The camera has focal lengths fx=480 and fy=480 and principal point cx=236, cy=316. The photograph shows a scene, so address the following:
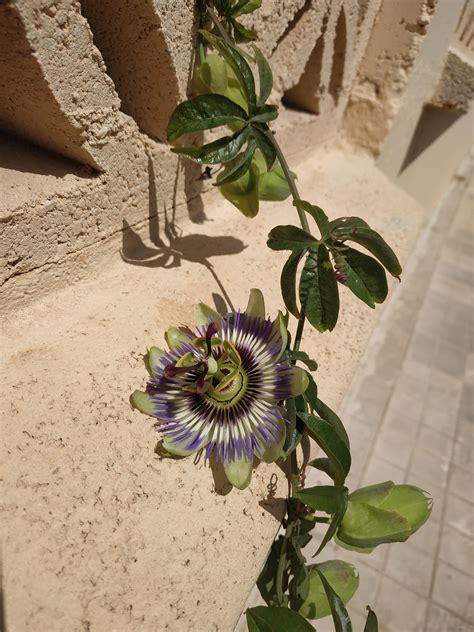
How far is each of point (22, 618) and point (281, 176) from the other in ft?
2.09

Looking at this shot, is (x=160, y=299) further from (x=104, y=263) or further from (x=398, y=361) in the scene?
(x=398, y=361)

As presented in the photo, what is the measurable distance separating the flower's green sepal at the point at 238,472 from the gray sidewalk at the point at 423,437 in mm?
1116

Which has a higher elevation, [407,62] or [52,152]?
[407,62]

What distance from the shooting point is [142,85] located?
0.70m

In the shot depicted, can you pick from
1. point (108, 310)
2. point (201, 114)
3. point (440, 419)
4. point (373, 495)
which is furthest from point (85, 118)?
point (440, 419)

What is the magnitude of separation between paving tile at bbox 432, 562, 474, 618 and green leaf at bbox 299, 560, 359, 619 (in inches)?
40.8

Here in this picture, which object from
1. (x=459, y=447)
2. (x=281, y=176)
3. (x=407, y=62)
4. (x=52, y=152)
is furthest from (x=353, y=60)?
(x=459, y=447)

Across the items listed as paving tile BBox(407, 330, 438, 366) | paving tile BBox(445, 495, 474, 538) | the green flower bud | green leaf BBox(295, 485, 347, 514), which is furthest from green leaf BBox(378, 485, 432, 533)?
paving tile BBox(407, 330, 438, 366)

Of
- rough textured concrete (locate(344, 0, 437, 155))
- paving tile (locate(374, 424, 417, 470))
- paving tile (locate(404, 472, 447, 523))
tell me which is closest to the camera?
rough textured concrete (locate(344, 0, 437, 155))

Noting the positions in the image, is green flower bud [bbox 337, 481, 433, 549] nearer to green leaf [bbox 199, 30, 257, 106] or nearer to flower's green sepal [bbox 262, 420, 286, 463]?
flower's green sepal [bbox 262, 420, 286, 463]

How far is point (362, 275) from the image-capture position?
22.6 inches

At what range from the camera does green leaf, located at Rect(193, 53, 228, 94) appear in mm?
681

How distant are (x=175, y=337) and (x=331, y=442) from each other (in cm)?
23

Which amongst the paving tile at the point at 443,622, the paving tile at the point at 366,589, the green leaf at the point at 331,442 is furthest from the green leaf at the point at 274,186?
the paving tile at the point at 443,622
